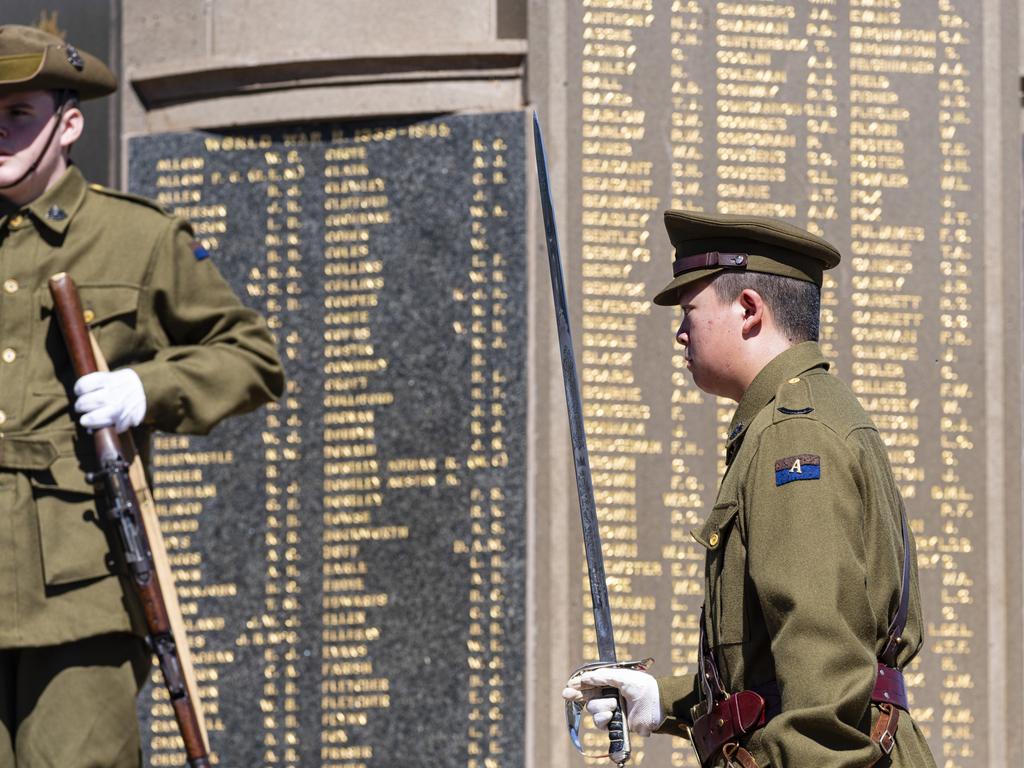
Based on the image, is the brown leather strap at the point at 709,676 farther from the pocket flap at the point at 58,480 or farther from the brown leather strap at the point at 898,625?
the pocket flap at the point at 58,480

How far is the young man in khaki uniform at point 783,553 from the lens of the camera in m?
3.33

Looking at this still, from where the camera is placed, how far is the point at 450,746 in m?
6.91

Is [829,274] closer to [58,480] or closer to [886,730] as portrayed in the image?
[58,480]

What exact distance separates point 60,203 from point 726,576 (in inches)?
80.3

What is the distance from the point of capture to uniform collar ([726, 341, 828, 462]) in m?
3.70

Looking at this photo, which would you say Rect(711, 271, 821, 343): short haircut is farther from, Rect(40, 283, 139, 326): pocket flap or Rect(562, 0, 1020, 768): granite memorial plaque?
Rect(562, 0, 1020, 768): granite memorial plaque

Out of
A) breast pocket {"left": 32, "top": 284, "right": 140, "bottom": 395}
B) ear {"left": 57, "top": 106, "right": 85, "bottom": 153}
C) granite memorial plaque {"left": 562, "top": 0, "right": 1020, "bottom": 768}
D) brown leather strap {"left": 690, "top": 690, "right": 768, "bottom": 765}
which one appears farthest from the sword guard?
granite memorial plaque {"left": 562, "top": 0, "right": 1020, "bottom": 768}

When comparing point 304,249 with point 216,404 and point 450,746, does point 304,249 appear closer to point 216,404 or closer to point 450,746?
point 450,746

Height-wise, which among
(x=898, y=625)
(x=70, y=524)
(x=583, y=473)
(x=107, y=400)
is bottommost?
(x=898, y=625)

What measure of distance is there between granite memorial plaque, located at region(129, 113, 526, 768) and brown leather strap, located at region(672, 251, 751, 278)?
3.11 meters

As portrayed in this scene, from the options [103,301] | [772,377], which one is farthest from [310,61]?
[772,377]

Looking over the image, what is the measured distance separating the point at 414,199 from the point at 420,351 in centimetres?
56

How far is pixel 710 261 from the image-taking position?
12.6 ft

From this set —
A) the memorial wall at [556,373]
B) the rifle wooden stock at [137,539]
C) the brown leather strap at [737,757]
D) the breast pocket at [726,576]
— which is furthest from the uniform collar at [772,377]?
the memorial wall at [556,373]
